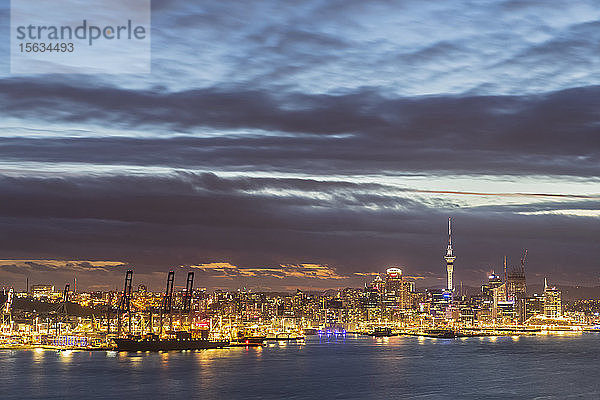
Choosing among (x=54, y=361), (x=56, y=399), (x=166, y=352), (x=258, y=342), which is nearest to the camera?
(x=56, y=399)

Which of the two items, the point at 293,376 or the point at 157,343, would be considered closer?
the point at 293,376

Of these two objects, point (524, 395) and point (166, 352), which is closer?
point (524, 395)

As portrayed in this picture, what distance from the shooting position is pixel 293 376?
116 meters

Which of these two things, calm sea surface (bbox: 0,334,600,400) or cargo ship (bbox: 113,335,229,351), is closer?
calm sea surface (bbox: 0,334,600,400)

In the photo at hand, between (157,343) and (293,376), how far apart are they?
6268cm

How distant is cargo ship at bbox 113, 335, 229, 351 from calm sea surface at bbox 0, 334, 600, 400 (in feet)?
20.2

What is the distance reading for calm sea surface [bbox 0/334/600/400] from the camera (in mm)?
96750

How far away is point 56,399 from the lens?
9131 centimetres

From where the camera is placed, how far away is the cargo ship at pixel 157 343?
556ft

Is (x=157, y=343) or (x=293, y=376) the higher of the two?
(x=157, y=343)

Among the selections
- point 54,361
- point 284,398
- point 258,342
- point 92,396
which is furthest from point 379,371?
point 258,342

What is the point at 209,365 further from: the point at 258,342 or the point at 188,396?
the point at 258,342

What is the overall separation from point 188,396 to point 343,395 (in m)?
17.8

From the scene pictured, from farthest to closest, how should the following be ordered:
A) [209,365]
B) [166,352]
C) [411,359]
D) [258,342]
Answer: [258,342]
[166,352]
[411,359]
[209,365]
